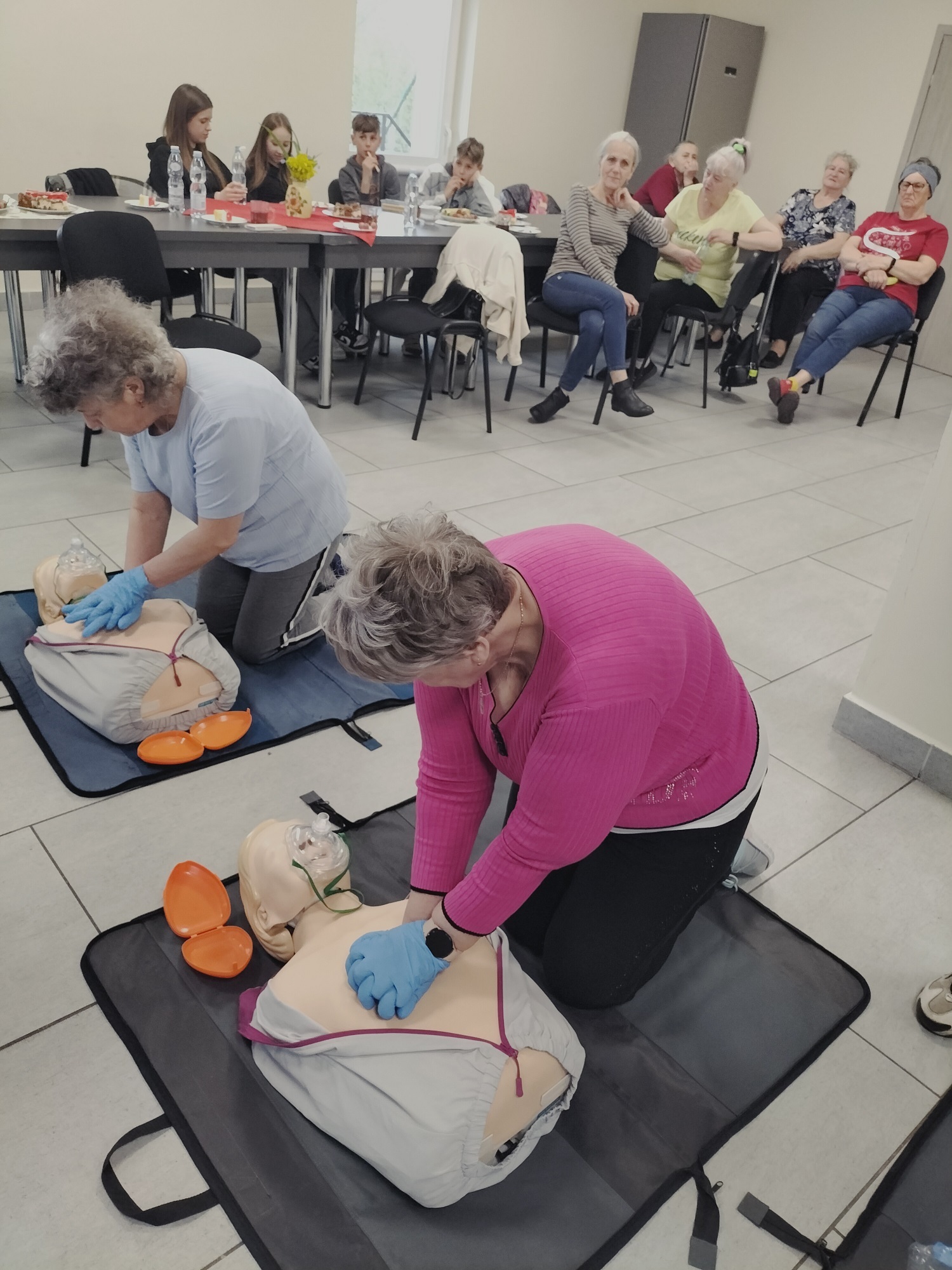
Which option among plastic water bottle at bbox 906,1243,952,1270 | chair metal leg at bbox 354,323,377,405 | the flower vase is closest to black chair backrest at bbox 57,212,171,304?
the flower vase

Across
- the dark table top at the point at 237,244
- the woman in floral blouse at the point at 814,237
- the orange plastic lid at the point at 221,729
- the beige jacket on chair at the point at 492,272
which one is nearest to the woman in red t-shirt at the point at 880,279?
the woman in floral blouse at the point at 814,237

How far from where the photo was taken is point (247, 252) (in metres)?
3.58

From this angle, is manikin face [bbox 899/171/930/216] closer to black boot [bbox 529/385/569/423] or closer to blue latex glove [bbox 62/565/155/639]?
black boot [bbox 529/385/569/423]

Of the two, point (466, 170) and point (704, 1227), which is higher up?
point (466, 170)

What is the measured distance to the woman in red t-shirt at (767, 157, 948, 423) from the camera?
15.4ft

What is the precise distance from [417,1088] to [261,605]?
127 centimetres

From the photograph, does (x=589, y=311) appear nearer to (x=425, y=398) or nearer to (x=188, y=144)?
(x=425, y=398)

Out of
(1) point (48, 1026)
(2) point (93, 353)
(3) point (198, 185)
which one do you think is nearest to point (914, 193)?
(3) point (198, 185)

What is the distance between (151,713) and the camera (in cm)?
196

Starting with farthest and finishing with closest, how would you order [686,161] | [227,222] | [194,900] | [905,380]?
1. [686,161]
2. [905,380]
3. [227,222]
4. [194,900]

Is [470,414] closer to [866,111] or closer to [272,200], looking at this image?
[272,200]

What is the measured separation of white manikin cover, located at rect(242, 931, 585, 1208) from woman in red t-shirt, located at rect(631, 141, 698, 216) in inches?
217

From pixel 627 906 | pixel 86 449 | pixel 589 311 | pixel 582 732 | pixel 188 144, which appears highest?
pixel 188 144

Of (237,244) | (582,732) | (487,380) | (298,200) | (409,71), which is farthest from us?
(409,71)
